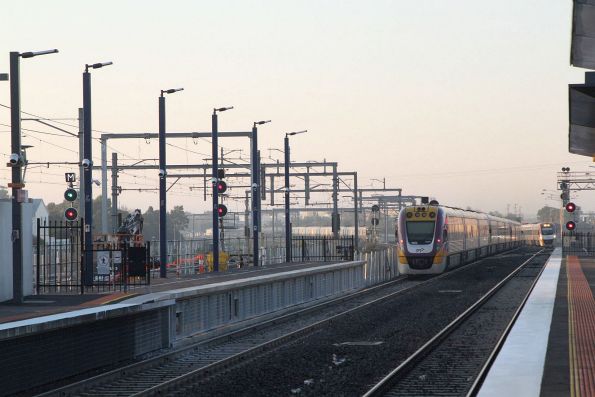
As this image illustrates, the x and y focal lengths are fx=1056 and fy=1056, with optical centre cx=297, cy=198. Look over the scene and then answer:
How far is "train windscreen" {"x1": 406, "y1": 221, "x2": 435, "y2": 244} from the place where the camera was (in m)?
47.1

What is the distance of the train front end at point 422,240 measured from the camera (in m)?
47.0

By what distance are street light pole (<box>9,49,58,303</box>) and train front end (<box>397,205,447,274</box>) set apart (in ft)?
92.8

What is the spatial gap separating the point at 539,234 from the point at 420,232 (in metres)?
76.4

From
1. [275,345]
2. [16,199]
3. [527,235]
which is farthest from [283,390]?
[527,235]

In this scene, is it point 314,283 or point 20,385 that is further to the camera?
point 314,283

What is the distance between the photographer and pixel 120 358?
18.2 meters

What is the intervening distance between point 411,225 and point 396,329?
78.6ft

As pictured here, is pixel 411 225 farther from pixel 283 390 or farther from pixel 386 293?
pixel 283 390

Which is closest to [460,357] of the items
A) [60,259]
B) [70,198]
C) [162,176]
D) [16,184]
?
[16,184]

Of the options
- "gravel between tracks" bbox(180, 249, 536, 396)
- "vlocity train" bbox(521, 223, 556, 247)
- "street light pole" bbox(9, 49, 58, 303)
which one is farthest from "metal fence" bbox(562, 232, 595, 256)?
"street light pole" bbox(9, 49, 58, 303)

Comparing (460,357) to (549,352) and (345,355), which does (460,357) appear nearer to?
(549,352)

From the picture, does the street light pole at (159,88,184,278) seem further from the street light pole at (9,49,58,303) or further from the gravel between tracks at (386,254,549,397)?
the street light pole at (9,49,58,303)

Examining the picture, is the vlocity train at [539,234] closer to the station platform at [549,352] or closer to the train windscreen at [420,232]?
the train windscreen at [420,232]

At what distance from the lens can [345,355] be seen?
63.0 feet
